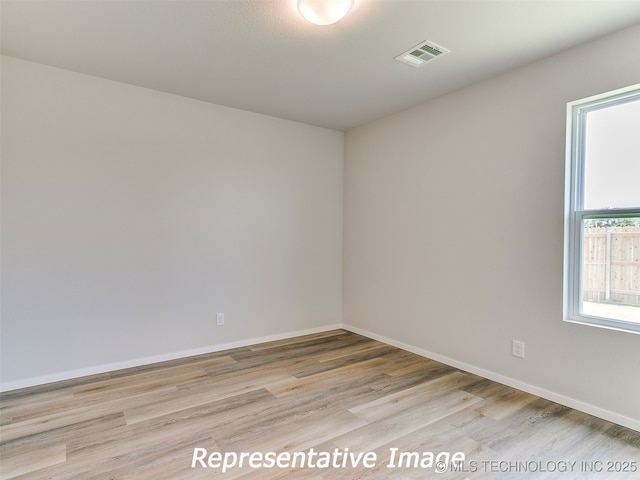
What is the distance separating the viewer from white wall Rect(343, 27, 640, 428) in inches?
90.2

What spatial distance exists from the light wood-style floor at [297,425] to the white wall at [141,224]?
0.42m

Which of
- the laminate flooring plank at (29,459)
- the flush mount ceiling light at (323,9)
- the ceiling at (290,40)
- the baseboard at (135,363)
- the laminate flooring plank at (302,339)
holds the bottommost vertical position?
the laminate flooring plank at (302,339)

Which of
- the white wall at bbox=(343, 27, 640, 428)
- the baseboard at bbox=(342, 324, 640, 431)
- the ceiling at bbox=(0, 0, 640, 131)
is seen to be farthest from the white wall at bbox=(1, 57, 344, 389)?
the baseboard at bbox=(342, 324, 640, 431)

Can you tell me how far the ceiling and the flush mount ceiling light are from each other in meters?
0.13

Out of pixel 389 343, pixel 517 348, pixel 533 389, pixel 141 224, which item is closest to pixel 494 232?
pixel 517 348

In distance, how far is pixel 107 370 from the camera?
298 cm

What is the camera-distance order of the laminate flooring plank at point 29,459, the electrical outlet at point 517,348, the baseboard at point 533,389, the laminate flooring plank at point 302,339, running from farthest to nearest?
the laminate flooring plank at point 302,339 → the electrical outlet at point 517,348 → the baseboard at point 533,389 → the laminate flooring plank at point 29,459

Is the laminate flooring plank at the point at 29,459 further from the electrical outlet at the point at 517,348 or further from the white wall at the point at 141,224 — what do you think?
the electrical outlet at the point at 517,348

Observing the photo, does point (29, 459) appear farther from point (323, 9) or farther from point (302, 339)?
point (323, 9)

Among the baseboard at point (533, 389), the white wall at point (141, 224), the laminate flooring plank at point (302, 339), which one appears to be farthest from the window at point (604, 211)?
the white wall at point (141, 224)

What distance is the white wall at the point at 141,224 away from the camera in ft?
8.80

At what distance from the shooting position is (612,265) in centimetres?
232

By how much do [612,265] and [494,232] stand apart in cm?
79

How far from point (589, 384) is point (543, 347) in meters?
0.33
